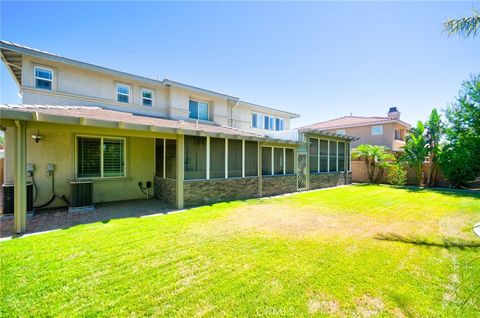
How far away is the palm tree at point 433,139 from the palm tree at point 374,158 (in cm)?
262

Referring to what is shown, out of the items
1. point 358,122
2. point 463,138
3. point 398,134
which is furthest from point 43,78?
point 398,134

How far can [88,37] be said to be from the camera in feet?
33.1

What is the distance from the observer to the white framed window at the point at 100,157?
9.22 meters

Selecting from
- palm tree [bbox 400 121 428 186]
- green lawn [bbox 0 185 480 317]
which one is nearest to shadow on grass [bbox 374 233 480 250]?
green lawn [bbox 0 185 480 317]

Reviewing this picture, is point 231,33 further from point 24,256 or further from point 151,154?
point 24,256

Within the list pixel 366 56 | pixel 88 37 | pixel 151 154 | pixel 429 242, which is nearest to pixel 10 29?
pixel 88 37

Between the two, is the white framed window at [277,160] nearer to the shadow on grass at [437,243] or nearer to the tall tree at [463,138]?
the shadow on grass at [437,243]

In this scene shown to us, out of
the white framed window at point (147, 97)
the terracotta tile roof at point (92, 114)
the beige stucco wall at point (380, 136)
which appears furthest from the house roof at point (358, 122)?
the white framed window at point (147, 97)

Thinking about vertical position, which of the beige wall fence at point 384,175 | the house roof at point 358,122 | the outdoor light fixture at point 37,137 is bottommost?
the beige wall fence at point 384,175

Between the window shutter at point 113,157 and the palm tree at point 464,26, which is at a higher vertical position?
the palm tree at point 464,26

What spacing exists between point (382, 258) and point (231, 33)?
497 inches

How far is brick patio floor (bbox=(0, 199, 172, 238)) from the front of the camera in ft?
20.2

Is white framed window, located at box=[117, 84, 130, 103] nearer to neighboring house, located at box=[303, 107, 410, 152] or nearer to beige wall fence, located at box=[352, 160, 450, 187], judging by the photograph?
beige wall fence, located at box=[352, 160, 450, 187]

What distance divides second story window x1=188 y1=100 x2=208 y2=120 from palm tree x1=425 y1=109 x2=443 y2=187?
17.9 m
